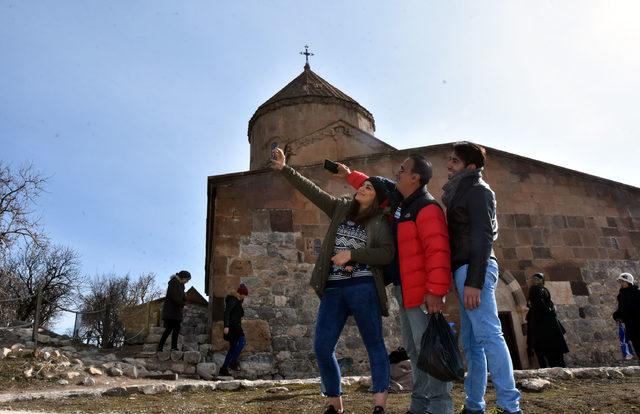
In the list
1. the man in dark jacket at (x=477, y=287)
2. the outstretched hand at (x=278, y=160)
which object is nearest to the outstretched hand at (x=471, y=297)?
the man in dark jacket at (x=477, y=287)

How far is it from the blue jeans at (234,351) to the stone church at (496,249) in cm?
44

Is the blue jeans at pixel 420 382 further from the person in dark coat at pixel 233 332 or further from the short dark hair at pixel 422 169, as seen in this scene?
the person in dark coat at pixel 233 332

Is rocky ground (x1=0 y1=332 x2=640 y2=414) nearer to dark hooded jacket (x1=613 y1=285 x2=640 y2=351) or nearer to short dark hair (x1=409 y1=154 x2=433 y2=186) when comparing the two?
dark hooded jacket (x1=613 y1=285 x2=640 y2=351)

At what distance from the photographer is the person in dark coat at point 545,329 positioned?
729 cm

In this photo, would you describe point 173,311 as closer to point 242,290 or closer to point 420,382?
point 242,290

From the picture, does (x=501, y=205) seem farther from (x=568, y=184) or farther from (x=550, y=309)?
(x=550, y=309)

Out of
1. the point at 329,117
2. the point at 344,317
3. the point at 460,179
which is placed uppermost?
the point at 329,117

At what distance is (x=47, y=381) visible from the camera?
5.90 m

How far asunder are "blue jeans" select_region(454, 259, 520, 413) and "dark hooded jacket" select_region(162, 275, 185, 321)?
20.0 feet

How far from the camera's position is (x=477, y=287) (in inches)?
113

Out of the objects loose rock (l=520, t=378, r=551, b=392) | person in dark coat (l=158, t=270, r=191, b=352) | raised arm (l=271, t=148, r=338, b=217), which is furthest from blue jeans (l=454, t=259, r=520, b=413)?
person in dark coat (l=158, t=270, r=191, b=352)

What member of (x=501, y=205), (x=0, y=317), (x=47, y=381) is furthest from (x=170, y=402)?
(x=0, y=317)

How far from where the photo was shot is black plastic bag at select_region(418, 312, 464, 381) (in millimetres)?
2605

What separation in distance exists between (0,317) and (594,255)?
77.3ft
